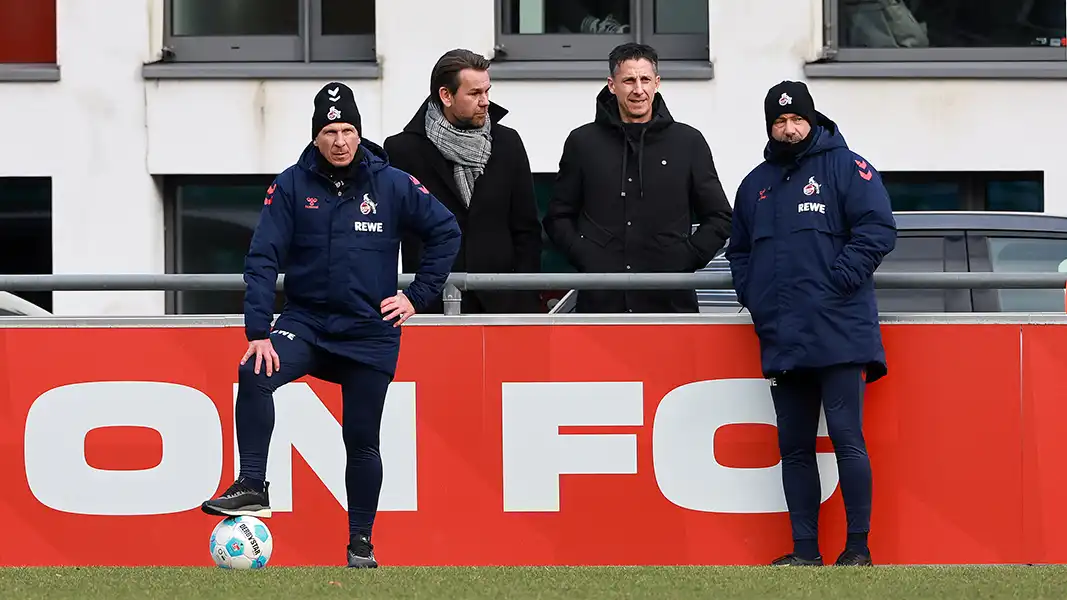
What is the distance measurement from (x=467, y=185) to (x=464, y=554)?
166 cm

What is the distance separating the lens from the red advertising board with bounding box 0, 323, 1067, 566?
331 inches

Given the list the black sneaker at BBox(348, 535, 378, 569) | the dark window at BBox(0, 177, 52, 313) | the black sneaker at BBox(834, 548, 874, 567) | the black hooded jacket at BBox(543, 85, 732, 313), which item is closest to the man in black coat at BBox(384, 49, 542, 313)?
the black hooded jacket at BBox(543, 85, 732, 313)

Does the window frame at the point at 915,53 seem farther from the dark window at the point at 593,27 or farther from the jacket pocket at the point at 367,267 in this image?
the jacket pocket at the point at 367,267

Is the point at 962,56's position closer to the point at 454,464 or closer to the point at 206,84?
the point at 206,84

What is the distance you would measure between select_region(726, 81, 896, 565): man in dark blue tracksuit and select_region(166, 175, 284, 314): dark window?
7856mm

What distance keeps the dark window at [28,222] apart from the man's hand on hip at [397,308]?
26.9 ft

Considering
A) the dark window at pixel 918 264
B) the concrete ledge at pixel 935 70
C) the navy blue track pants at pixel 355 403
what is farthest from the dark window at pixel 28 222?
the navy blue track pants at pixel 355 403

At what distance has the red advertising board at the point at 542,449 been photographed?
841cm

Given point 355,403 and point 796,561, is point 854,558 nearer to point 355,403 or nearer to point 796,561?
point 796,561

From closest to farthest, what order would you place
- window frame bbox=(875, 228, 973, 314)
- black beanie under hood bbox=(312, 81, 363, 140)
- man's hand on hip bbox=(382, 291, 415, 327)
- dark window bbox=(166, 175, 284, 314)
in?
black beanie under hood bbox=(312, 81, 363, 140) → man's hand on hip bbox=(382, 291, 415, 327) → window frame bbox=(875, 228, 973, 314) → dark window bbox=(166, 175, 284, 314)

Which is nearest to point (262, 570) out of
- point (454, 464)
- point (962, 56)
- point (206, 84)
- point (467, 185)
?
point (454, 464)

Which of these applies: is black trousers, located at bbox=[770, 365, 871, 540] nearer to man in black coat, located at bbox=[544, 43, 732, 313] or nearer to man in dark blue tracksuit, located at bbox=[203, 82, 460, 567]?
man in black coat, located at bbox=[544, 43, 732, 313]

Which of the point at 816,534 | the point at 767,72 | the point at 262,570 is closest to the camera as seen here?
the point at 262,570

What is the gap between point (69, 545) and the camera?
8.53 m
